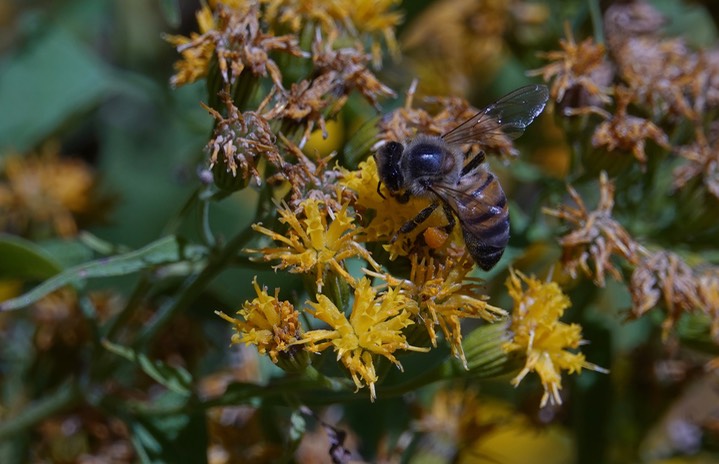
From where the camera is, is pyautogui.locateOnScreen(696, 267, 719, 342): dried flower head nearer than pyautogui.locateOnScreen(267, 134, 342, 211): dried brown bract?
No

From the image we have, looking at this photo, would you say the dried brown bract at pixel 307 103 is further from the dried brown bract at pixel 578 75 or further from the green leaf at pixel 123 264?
the dried brown bract at pixel 578 75

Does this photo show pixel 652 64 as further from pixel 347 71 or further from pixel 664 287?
pixel 347 71

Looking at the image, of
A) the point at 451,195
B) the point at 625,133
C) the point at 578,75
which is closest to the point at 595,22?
the point at 578,75

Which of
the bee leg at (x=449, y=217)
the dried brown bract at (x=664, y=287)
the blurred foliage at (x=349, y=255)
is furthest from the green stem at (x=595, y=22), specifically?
the bee leg at (x=449, y=217)

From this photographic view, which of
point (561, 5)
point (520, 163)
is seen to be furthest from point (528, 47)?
point (520, 163)

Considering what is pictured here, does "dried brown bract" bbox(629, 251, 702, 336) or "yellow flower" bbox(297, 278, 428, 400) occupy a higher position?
"yellow flower" bbox(297, 278, 428, 400)

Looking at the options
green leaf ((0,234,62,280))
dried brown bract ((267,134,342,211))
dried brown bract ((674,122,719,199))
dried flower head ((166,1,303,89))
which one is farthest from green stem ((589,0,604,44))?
green leaf ((0,234,62,280))

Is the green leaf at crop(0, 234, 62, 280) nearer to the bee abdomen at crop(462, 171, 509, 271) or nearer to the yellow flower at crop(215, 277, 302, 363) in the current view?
the yellow flower at crop(215, 277, 302, 363)

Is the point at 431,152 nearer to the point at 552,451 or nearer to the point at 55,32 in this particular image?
the point at 55,32
